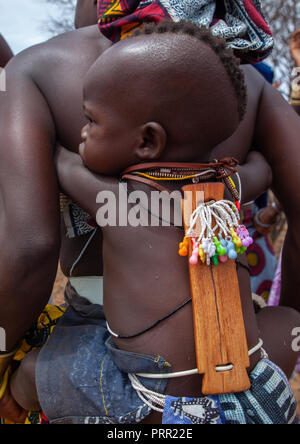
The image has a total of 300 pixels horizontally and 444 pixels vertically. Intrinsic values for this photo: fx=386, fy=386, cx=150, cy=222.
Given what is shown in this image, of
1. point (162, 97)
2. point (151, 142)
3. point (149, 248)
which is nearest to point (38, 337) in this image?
point (149, 248)

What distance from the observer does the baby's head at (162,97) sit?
3.30 ft

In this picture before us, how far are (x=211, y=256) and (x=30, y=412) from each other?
2.97 ft

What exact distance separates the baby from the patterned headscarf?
0.62 ft

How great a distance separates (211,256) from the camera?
1.06 m

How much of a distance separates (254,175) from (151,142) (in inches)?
20.3

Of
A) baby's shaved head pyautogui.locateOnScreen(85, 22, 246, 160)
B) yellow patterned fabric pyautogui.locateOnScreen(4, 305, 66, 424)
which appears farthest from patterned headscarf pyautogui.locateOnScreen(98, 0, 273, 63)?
yellow patterned fabric pyautogui.locateOnScreen(4, 305, 66, 424)

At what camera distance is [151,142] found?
3.61 feet

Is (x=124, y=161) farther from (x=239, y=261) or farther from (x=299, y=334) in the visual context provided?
(x=299, y=334)

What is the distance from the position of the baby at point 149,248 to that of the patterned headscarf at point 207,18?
0.62 ft

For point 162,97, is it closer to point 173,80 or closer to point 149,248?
point 173,80

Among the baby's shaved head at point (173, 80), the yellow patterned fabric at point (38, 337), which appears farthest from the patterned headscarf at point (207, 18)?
the yellow patterned fabric at point (38, 337)

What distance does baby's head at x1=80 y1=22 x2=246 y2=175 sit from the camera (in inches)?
39.6

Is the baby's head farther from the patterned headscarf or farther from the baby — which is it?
the patterned headscarf

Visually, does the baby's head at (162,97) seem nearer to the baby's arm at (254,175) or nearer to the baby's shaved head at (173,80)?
the baby's shaved head at (173,80)
